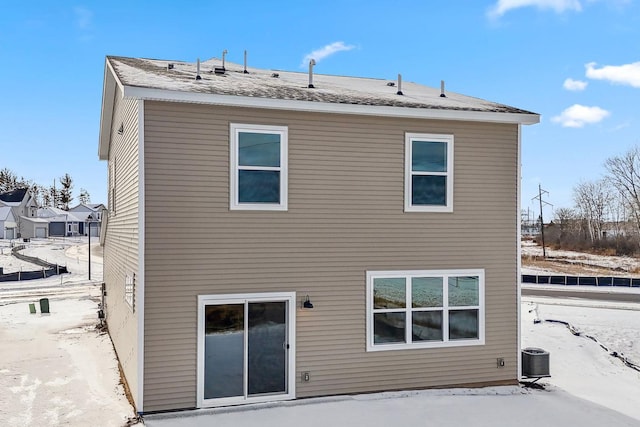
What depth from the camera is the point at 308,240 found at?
27.4 feet

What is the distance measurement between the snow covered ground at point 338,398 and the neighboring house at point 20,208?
57.4 metres

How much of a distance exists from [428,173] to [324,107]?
7.80ft

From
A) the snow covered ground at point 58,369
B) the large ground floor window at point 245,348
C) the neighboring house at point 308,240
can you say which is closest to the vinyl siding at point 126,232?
the neighboring house at point 308,240

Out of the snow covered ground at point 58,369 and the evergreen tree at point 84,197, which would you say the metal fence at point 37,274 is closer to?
the snow covered ground at point 58,369

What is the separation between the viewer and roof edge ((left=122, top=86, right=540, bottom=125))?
24.3 feet

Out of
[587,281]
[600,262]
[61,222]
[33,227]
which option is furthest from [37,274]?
[61,222]

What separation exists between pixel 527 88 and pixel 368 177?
13.8 meters

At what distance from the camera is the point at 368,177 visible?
868cm

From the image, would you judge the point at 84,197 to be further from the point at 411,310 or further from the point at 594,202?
the point at 411,310

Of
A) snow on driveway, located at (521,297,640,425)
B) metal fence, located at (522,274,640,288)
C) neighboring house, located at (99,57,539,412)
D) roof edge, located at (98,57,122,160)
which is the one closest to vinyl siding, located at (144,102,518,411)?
neighboring house, located at (99,57,539,412)

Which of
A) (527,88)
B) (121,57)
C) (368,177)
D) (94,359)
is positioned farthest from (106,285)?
(527,88)

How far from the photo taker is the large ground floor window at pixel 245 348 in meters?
7.73

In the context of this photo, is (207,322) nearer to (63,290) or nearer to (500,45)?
(500,45)

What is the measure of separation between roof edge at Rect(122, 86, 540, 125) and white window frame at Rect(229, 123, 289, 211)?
14.3 inches
